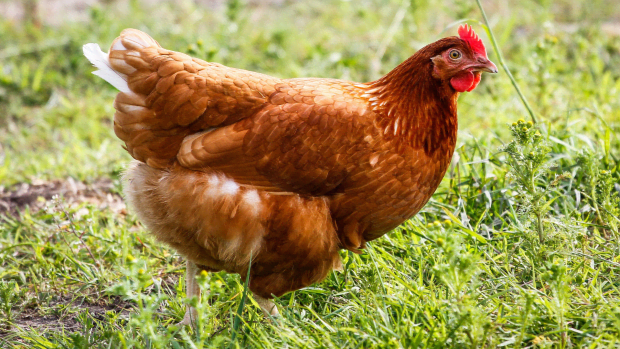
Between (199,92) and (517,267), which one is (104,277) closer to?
(199,92)

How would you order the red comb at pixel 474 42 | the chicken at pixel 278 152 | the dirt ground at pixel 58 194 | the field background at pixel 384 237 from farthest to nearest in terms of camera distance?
the dirt ground at pixel 58 194, the red comb at pixel 474 42, the chicken at pixel 278 152, the field background at pixel 384 237

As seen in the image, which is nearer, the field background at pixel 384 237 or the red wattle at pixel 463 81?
the field background at pixel 384 237

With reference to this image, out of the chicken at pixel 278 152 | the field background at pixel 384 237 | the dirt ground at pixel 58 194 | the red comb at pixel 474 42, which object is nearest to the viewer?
the field background at pixel 384 237

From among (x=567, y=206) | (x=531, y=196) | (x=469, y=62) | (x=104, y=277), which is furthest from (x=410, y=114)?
(x=104, y=277)

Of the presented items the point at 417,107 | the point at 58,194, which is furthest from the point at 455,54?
the point at 58,194

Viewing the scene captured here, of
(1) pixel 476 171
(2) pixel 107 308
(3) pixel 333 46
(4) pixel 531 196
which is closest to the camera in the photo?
(4) pixel 531 196

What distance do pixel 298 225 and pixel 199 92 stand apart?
733mm

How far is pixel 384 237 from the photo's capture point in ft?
10.8

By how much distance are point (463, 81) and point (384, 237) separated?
3.33ft

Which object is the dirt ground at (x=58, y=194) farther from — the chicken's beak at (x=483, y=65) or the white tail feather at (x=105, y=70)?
the chicken's beak at (x=483, y=65)

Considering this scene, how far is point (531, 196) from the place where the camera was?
274cm

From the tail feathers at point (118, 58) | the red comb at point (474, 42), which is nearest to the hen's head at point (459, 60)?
the red comb at point (474, 42)

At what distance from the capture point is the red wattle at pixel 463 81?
269 cm

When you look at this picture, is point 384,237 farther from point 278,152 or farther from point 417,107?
point 278,152
